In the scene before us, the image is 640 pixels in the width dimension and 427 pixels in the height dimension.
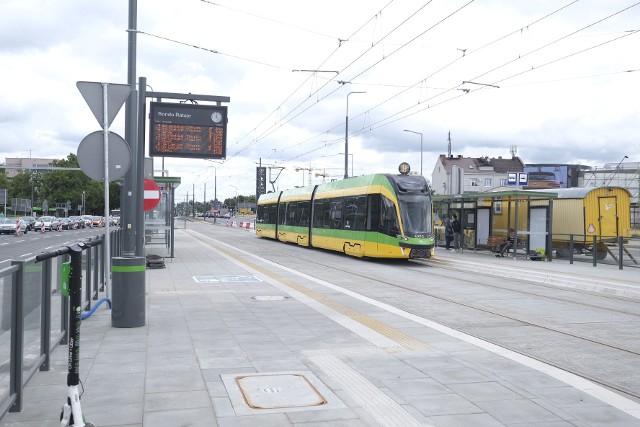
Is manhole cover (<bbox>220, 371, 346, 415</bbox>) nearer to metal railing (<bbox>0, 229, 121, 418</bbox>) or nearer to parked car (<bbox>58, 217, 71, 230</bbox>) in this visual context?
metal railing (<bbox>0, 229, 121, 418</bbox>)

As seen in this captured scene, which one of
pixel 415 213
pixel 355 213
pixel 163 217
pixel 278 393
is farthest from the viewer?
pixel 355 213

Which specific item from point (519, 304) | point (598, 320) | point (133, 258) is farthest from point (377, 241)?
point (133, 258)

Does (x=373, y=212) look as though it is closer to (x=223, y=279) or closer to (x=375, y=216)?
(x=375, y=216)

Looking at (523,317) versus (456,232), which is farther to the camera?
(456,232)

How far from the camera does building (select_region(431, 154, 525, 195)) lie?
97.4 meters

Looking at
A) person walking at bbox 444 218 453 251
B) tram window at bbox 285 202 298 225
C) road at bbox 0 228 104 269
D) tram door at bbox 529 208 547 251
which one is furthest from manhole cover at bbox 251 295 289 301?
tram window at bbox 285 202 298 225

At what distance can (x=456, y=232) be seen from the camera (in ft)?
93.6

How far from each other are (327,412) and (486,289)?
9.96 metres

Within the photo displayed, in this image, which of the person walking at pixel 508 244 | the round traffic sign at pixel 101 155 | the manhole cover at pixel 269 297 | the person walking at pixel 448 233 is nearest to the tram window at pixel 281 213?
the person walking at pixel 448 233

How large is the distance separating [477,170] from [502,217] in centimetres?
7463

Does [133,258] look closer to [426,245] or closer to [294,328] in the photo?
[294,328]

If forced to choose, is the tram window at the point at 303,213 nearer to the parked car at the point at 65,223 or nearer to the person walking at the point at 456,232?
the person walking at the point at 456,232

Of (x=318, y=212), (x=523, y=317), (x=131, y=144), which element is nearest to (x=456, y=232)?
(x=318, y=212)

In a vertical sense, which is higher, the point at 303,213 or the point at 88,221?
the point at 303,213
